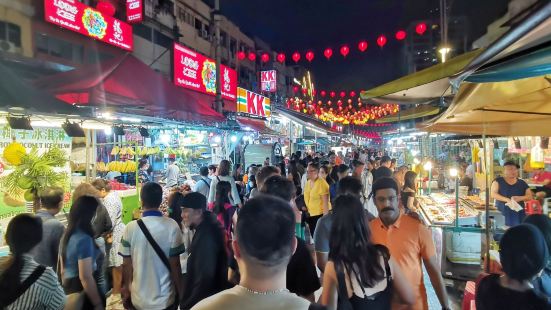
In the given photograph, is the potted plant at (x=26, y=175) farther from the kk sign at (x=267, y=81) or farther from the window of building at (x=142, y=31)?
the kk sign at (x=267, y=81)

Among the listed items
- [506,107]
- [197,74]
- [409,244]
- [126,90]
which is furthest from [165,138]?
[197,74]

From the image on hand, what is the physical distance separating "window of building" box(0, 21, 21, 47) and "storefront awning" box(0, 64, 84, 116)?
9597 mm

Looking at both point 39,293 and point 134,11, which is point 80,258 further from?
point 134,11

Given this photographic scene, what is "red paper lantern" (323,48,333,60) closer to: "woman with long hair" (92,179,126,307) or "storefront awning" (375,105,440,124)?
"storefront awning" (375,105,440,124)

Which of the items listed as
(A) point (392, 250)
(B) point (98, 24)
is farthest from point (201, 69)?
(A) point (392, 250)

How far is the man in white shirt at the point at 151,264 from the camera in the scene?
135 inches

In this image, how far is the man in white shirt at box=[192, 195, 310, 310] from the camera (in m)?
1.48

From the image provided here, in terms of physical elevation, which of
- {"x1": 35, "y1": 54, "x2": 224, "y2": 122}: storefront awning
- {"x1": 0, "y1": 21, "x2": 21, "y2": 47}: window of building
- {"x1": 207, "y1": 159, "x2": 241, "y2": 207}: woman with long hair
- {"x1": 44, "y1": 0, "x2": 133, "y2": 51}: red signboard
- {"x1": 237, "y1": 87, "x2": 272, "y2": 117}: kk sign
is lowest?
{"x1": 207, "y1": 159, "x2": 241, "y2": 207}: woman with long hair

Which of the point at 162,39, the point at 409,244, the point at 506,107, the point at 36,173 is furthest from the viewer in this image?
the point at 162,39

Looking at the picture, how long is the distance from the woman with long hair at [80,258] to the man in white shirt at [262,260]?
251cm

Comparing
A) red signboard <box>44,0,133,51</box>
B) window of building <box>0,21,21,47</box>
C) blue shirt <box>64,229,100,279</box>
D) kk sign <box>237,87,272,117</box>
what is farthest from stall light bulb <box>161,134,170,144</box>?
kk sign <box>237,87,272,117</box>

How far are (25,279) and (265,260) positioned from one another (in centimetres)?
209

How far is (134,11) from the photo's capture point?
1875cm

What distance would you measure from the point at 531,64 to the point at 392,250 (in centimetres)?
183
